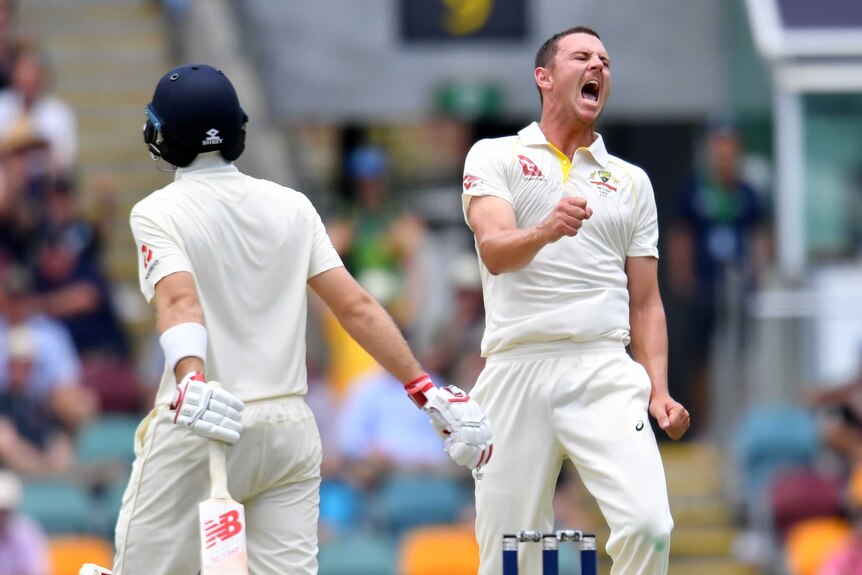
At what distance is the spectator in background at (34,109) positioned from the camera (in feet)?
44.1

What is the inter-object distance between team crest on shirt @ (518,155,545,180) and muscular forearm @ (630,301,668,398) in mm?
546

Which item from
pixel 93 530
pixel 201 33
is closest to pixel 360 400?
pixel 93 530

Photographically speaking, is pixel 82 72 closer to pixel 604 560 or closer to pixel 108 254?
pixel 108 254

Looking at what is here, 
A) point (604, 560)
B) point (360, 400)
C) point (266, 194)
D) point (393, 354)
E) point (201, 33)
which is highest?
point (201, 33)

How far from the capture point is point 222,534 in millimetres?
5398

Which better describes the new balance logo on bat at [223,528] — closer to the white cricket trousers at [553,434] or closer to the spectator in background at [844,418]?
the white cricket trousers at [553,434]

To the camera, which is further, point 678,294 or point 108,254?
point 108,254

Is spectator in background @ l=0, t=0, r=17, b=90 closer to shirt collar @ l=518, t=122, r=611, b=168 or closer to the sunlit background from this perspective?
the sunlit background

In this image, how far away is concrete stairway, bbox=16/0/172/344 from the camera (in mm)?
15188

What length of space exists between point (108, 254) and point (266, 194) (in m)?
9.19

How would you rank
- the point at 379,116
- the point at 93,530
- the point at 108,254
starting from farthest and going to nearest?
1. the point at 379,116
2. the point at 108,254
3. the point at 93,530

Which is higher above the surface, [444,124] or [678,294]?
[444,124]

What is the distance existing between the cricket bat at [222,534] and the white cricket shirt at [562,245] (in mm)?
1196

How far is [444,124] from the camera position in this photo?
56.0 ft
